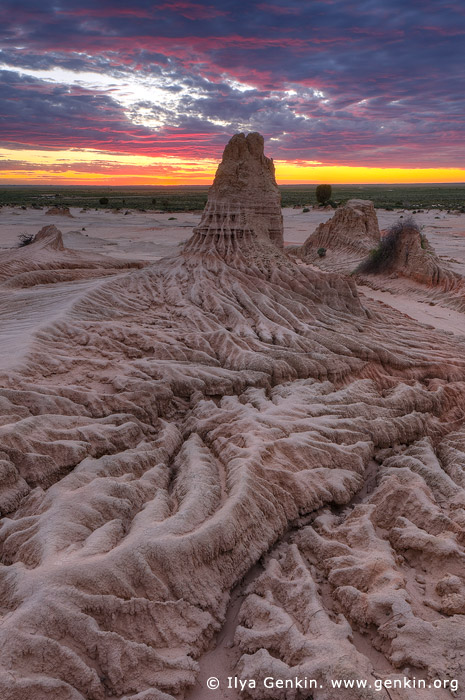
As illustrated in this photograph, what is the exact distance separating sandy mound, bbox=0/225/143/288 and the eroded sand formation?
4.13 m

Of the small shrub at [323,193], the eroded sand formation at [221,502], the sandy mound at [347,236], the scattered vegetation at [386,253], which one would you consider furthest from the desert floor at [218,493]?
the small shrub at [323,193]

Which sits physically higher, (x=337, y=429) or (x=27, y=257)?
(x=27, y=257)

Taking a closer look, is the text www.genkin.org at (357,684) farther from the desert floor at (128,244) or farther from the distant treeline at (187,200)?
the distant treeline at (187,200)

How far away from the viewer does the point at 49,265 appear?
589 inches

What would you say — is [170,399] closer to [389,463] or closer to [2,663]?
[389,463]

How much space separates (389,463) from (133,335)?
458 centimetres

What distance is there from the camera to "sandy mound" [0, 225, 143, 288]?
13.1 meters

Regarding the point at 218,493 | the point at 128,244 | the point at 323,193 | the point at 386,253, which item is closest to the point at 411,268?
the point at 386,253

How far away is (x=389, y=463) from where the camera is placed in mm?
6266

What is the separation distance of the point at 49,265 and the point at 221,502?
12218 mm

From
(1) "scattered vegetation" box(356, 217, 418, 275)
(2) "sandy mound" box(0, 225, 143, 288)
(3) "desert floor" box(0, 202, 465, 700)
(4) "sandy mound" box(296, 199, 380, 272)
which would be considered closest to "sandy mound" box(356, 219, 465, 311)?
(1) "scattered vegetation" box(356, 217, 418, 275)

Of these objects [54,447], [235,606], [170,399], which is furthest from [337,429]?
[54,447]

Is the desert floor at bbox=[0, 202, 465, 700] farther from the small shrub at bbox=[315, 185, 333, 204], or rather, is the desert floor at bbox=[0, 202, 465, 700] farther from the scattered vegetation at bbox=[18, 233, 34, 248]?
the small shrub at bbox=[315, 185, 333, 204]

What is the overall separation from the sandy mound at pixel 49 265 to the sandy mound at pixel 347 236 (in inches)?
415
